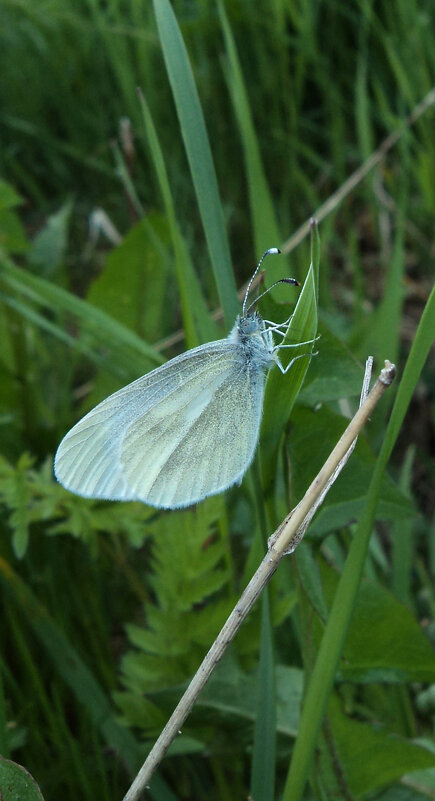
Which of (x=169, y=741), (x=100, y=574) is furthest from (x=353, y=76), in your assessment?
(x=169, y=741)

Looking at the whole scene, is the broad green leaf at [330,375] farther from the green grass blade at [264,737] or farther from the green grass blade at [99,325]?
the green grass blade at [99,325]

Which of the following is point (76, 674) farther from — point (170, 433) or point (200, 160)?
point (200, 160)

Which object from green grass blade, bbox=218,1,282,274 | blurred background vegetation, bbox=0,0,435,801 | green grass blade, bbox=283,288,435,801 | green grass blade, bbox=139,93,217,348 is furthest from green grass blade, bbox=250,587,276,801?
green grass blade, bbox=218,1,282,274

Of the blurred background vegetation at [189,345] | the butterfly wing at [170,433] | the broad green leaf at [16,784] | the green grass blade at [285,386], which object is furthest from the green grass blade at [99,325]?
the broad green leaf at [16,784]

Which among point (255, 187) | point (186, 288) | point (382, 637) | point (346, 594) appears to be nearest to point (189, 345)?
point (186, 288)

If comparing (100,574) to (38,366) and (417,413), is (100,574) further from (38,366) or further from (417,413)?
(417,413)

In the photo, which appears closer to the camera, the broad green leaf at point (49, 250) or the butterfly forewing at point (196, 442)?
the butterfly forewing at point (196, 442)
